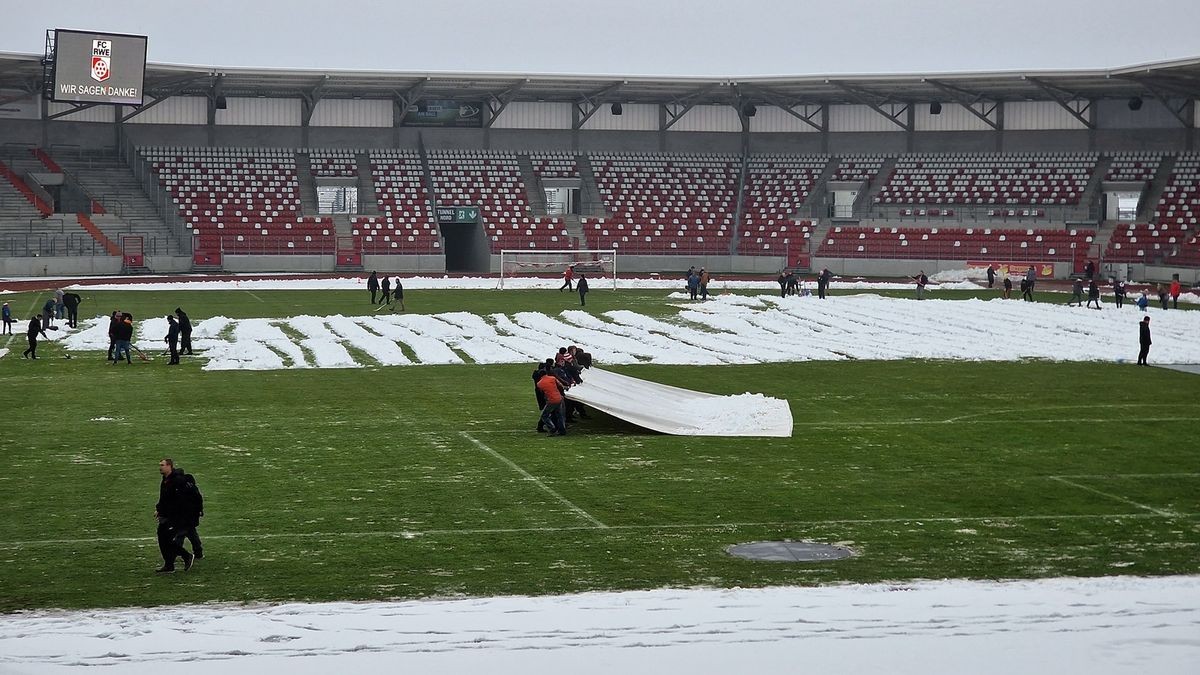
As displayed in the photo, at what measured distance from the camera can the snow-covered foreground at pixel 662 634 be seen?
523 inches

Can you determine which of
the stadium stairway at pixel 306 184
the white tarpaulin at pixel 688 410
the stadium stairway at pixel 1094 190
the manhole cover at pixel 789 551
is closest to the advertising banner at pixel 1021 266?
the stadium stairway at pixel 1094 190

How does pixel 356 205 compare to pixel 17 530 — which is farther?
pixel 356 205

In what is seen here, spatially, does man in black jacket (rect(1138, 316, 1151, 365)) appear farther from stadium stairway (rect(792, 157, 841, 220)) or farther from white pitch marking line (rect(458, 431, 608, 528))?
stadium stairway (rect(792, 157, 841, 220))

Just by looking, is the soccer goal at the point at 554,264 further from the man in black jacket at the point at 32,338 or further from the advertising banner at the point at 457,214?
the man in black jacket at the point at 32,338

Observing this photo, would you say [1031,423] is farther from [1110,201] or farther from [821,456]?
[1110,201]

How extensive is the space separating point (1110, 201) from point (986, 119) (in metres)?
9.03

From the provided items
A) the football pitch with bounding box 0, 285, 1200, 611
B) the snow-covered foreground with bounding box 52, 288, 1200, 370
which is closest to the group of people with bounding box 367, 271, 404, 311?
the snow-covered foreground with bounding box 52, 288, 1200, 370

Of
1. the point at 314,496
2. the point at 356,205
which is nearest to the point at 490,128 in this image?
the point at 356,205

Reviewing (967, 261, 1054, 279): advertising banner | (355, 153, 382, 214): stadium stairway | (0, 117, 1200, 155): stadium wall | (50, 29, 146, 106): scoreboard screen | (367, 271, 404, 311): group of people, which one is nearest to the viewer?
(367, 271, 404, 311): group of people

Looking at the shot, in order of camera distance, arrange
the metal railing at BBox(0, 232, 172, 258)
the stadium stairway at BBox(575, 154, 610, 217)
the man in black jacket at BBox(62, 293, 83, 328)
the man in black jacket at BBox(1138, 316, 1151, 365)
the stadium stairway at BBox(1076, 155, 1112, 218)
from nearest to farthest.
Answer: the man in black jacket at BBox(1138, 316, 1151, 365) → the man in black jacket at BBox(62, 293, 83, 328) → the metal railing at BBox(0, 232, 172, 258) → the stadium stairway at BBox(1076, 155, 1112, 218) → the stadium stairway at BBox(575, 154, 610, 217)

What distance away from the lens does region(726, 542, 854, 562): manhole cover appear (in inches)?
675

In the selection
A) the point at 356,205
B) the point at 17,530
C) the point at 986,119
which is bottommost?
the point at 17,530

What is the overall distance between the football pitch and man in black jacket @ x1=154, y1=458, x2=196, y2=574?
0.42 metres

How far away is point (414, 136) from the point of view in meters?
90.5
